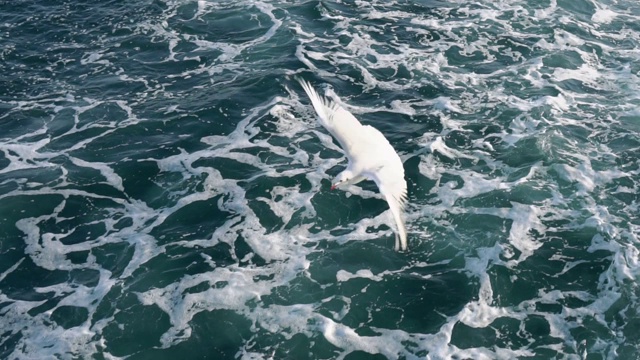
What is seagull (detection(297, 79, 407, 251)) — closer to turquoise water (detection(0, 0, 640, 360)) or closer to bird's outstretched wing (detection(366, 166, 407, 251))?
bird's outstretched wing (detection(366, 166, 407, 251))

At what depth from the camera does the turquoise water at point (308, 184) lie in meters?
11.1

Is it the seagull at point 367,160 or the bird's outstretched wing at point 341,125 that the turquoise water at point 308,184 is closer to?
the seagull at point 367,160

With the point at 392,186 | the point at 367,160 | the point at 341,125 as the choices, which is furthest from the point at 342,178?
the point at 341,125

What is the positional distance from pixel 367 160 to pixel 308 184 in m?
2.09

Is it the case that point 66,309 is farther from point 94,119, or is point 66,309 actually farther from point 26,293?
point 94,119

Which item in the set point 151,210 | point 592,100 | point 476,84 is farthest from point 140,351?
point 592,100

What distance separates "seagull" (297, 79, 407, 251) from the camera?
40.3 feet

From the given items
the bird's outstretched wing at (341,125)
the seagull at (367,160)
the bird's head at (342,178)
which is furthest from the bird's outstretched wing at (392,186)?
the bird's outstretched wing at (341,125)

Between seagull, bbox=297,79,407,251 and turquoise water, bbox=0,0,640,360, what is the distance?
1.10 metres

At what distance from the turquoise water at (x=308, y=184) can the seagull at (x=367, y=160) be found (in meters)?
1.10

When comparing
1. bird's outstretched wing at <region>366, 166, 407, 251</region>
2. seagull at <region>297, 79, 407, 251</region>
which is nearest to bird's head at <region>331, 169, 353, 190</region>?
seagull at <region>297, 79, 407, 251</region>

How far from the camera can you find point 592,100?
1753cm

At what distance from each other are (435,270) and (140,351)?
18.4 ft

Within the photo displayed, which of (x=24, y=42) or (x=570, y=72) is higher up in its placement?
(x=24, y=42)
